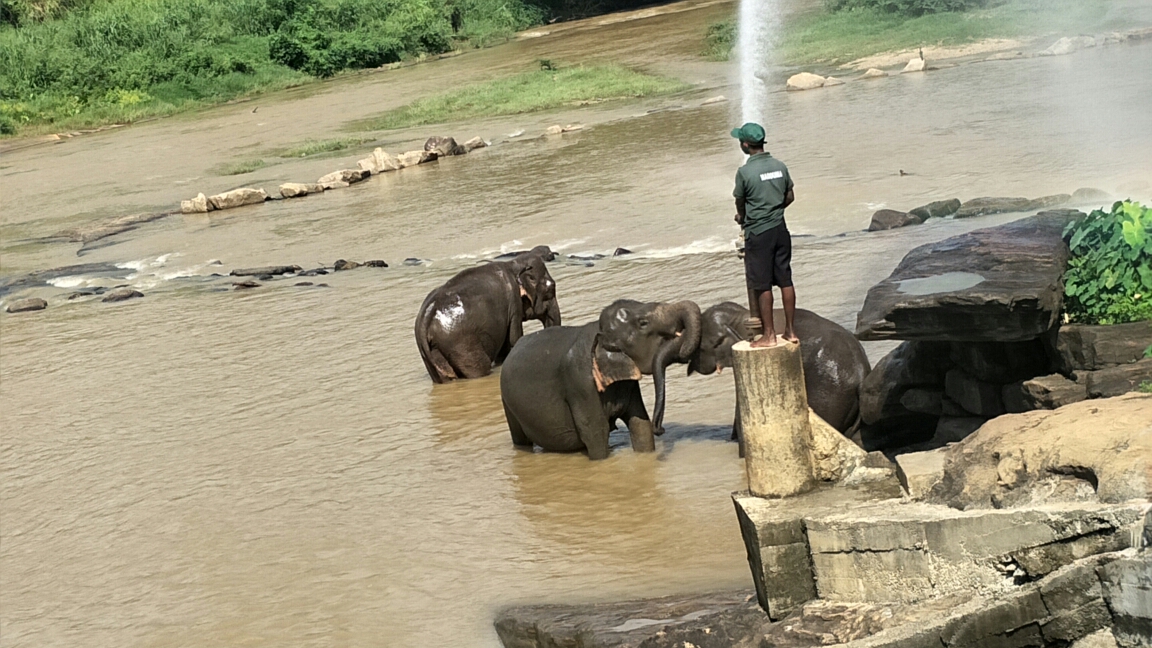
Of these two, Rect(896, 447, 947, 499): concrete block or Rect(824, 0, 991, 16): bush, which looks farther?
Rect(824, 0, 991, 16): bush

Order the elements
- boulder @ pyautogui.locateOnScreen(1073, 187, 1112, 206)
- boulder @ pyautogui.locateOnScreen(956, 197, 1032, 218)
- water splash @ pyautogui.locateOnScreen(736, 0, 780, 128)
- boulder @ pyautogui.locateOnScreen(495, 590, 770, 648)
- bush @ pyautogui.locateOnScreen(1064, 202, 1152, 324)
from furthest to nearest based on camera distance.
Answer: water splash @ pyautogui.locateOnScreen(736, 0, 780, 128)
boulder @ pyautogui.locateOnScreen(956, 197, 1032, 218)
boulder @ pyautogui.locateOnScreen(1073, 187, 1112, 206)
bush @ pyautogui.locateOnScreen(1064, 202, 1152, 324)
boulder @ pyautogui.locateOnScreen(495, 590, 770, 648)

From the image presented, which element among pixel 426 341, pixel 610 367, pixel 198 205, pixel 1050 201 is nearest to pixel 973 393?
pixel 610 367

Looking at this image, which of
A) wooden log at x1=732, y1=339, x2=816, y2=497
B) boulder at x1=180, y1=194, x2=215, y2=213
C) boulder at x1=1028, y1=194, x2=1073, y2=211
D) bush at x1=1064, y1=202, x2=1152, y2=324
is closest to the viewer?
wooden log at x1=732, y1=339, x2=816, y2=497

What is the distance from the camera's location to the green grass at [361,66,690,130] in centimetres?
3098

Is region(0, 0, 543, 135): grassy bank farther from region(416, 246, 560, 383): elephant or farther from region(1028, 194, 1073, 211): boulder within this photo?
region(1028, 194, 1073, 211): boulder

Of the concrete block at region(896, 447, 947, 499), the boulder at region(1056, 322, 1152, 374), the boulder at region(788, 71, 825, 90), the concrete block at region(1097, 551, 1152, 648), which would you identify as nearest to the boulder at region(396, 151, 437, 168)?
the boulder at region(788, 71, 825, 90)

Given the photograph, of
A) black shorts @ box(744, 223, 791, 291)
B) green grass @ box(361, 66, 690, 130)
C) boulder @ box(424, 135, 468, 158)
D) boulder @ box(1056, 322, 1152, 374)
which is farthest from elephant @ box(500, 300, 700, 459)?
green grass @ box(361, 66, 690, 130)

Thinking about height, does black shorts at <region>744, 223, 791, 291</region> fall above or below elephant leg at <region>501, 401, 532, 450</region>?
above

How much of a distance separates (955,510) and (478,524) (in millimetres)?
3860

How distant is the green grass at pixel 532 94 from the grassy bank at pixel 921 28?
12.3 feet

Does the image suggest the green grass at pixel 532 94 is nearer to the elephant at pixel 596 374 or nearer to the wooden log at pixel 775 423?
the elephant at pixel 596 374

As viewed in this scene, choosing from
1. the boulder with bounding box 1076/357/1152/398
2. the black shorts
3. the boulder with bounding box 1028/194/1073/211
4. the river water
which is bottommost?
the river water

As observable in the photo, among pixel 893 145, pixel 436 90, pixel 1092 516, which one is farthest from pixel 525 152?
pixel 1092 516

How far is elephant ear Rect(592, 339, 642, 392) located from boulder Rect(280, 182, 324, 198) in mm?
15910
